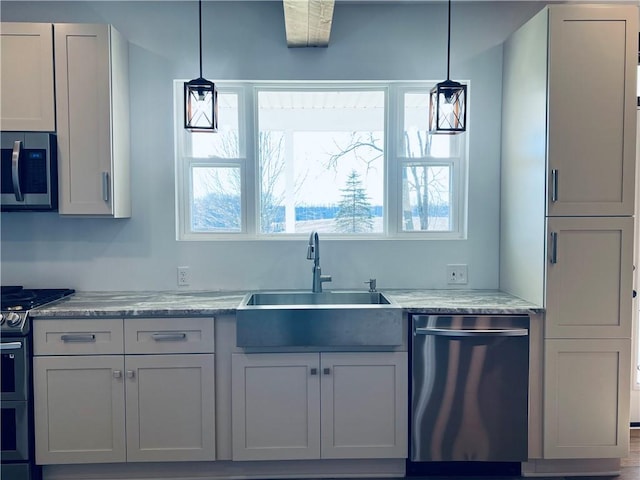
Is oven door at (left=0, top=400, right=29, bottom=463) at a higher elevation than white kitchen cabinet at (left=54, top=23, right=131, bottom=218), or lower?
lower

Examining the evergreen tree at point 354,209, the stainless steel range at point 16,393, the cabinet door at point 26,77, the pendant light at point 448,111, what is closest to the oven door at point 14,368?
the stainless steel range at point 16,393

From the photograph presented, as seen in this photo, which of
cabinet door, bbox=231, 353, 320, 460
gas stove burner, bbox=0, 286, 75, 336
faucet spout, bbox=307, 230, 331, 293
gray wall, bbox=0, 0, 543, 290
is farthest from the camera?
gray wall, bbox=0, 0, 543, 290

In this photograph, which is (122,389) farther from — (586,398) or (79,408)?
(586,398)

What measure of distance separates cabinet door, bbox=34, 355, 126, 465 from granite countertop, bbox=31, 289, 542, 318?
0.24 metres

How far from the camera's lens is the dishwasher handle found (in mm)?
2338

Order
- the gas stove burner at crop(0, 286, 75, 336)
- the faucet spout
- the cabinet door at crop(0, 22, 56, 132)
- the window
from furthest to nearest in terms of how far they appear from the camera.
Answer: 1. the window
2. the faucet spout
3. the cabinet door at crop(0, 22, 56, 132)
4. the gas stove burner at crop(0, 286, 75, 336)

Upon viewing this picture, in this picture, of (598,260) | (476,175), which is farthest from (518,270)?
(476,175)

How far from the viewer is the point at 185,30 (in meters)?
2.87

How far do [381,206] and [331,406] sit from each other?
131cm

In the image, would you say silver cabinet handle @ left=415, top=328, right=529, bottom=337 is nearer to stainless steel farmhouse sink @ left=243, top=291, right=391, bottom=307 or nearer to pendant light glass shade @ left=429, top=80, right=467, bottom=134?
stainless steel farmhouse sink @ left=243, top=291, right=391, bottom=307

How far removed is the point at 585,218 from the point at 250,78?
6.77 feet

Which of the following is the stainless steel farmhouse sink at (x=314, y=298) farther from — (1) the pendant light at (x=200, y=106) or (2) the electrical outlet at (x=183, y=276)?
(1) the pendant light at (x=200, y=106)

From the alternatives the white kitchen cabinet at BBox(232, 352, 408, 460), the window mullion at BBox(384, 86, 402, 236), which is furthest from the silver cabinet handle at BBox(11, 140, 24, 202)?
the window mullion at BBox(384, 86, 402, 236)

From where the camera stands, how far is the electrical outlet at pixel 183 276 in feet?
9.57
